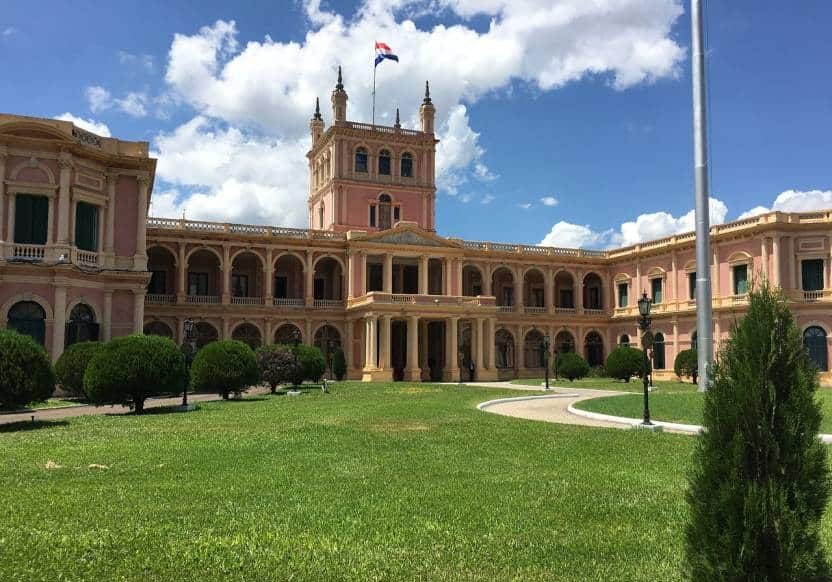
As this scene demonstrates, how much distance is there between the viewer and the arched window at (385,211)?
56.0 m

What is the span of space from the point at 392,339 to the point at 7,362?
36.4 meters

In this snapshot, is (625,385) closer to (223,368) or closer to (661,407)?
(661,407)

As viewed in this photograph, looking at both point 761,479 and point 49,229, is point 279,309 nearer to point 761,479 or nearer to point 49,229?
point 49,229

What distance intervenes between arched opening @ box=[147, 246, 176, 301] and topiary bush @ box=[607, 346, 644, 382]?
28886 millimetres

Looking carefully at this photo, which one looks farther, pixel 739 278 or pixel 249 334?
pixel 249 334

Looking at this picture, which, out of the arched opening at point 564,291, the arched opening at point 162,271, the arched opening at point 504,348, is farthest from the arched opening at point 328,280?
the arched opening at point 564,291

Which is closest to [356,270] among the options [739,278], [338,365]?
[338,365]

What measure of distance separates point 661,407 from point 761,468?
18569 mm

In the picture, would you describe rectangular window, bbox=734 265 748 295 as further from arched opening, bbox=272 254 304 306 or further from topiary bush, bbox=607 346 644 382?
arched opening, bbox=272 254 304 306

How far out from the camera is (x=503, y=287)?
2340 inches

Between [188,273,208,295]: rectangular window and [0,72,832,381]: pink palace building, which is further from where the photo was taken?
[188,273,208,295]: rectangular window

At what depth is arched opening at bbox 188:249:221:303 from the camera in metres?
50.4

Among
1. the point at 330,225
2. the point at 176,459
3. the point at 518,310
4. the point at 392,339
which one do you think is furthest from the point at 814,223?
the point at 176,459

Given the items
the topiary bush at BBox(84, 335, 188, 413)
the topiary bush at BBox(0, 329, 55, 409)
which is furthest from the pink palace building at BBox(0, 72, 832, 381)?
the topiary bush at BBox(0, 329, 55, 409)
